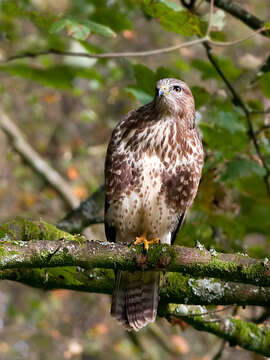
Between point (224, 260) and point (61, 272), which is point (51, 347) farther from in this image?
point (224, 260)

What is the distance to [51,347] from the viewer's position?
351 inches

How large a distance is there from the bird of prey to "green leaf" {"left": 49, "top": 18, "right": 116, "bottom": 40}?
1.85ft

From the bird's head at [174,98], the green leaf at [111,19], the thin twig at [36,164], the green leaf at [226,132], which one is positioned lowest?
the thin twig at [36,164]

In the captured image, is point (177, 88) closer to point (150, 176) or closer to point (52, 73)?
point (150, 176)

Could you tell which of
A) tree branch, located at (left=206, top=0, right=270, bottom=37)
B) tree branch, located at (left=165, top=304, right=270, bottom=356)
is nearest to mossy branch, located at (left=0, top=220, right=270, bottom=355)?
tree branch, located at (left=165, top=304, right=270, bottom=356)

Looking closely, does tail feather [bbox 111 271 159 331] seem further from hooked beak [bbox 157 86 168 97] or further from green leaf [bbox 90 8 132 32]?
green leaf [bbox 90 8 132 32]

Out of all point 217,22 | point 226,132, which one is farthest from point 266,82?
point 217,22

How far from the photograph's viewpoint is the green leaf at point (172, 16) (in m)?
3.14

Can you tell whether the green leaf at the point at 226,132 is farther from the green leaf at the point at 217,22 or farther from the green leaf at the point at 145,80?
the green leaf at the point at 217,22

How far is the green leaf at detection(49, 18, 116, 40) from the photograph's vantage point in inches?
122

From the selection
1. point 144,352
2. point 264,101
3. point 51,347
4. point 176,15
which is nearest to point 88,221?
point 176,15

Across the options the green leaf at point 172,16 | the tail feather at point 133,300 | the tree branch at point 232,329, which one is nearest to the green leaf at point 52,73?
the green leaf at point 172,16

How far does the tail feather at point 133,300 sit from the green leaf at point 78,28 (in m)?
1.42

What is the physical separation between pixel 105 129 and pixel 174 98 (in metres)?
6.46
